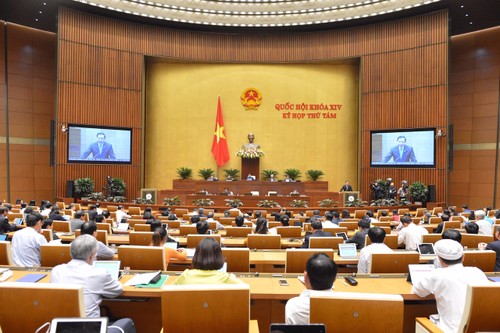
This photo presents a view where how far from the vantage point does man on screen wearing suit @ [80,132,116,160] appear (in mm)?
15075

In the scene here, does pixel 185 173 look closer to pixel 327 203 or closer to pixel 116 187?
pixel 116 187

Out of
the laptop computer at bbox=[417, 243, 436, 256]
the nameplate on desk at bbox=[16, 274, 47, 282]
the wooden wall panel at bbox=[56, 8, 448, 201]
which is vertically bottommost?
the laptop computer at bbox=[417, 243, 436, 256]

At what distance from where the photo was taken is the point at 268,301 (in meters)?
3.07

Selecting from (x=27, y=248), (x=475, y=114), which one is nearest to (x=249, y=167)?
(x=475, y=114)

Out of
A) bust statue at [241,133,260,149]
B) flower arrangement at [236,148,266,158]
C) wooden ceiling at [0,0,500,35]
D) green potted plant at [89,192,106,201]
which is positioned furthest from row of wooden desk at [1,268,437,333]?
wooden ceiling at [0,0,500,35]

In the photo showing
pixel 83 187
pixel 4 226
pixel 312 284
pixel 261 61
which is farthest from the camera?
pixel 261 61

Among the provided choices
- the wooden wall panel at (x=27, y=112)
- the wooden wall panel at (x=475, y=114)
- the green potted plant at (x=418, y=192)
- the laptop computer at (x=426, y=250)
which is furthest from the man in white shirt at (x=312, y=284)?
the wooden wall panel at (x=27, y=112)

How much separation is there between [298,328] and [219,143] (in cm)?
1517

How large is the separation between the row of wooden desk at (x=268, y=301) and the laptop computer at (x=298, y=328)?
3.26 feet

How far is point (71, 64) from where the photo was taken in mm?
14977

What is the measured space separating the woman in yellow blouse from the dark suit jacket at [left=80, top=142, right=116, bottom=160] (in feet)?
45.3

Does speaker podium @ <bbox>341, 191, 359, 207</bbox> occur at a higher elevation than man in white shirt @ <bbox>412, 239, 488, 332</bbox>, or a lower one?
lower

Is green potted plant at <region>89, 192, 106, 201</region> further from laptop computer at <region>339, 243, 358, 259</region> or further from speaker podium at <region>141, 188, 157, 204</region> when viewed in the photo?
laptop computer at <region>339, 243, 358, 259</region>

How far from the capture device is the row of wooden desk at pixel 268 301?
287 centimetres
